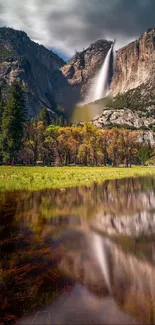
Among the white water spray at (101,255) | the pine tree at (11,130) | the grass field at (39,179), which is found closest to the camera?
the white water spray at (101,255)

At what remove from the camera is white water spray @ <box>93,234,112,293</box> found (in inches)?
209

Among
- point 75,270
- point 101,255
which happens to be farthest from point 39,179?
point 75,270

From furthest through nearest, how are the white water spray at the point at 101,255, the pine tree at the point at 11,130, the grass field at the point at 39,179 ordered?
the pine tree at the point at 11,130 → the grass field at the point at 39,179 → the white water spray at the point at 101,255

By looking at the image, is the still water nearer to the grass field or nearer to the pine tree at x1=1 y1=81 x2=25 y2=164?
the grass field

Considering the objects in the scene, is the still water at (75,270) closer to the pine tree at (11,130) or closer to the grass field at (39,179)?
the grass field at (39,179)

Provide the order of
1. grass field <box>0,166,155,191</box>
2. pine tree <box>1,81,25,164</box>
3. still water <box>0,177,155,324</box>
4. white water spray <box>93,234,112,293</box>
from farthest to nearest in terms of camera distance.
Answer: pine tree <box>1,81,25,164</box> → grass field <box>0,166,155,191</box> → white water spray <box>93,234,112,293</box> → still water <box>0,177,155,324</box>

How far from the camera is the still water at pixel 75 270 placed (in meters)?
3.96

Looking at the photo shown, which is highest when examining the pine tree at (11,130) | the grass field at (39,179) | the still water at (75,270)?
the pine tree at (11,130)

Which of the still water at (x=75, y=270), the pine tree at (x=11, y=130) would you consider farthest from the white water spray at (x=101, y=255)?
the pine tree at (x=11, y=130)

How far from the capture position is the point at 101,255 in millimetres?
6551

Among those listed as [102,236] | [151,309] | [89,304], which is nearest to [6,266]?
[89,304]

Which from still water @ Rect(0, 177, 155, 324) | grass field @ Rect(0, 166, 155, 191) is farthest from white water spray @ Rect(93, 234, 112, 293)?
grass field @ Rect(0, 166, 155, 191)

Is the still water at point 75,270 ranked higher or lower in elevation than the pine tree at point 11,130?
lower

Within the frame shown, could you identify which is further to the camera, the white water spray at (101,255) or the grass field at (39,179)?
the grass field at (39,179)
